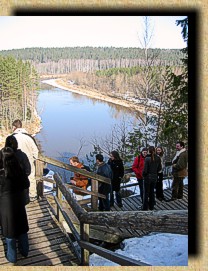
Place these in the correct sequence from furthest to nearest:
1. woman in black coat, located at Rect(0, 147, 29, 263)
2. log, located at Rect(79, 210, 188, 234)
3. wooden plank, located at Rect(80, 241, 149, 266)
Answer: woman in black coat, located at Rect(0, 147, 29, 263) → wooden plank, located at Rect(80, 241, 149, 266) → log, located at Rect(79, 210, 188, 234)

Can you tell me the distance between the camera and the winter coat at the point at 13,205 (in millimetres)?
2283

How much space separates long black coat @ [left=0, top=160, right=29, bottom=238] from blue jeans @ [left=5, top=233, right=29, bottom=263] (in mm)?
45

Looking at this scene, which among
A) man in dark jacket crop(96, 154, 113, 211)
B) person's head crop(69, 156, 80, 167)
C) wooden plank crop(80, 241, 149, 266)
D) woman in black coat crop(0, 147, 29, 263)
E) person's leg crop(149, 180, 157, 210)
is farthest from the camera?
person's leg crop(149, 180, 157, 210)

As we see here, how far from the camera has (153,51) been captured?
2.42 meters

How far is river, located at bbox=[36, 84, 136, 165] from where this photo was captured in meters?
2.37

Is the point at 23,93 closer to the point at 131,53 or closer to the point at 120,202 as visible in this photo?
the point at 131,53

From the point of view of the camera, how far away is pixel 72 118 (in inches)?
93.4

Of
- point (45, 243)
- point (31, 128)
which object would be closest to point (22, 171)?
point (31, 128)

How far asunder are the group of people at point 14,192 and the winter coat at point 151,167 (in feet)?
3.07

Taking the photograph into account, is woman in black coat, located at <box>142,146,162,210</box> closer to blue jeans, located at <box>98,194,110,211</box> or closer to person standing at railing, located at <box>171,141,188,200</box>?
person standing at railing, located at <box>171,141,188,200</box>

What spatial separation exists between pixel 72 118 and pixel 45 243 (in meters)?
0.88

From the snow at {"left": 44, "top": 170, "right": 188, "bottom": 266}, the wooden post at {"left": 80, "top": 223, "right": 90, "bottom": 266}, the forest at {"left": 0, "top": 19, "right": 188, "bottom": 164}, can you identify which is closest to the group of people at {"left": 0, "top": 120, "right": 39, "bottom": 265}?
the forest at {"left": 0, "top": 19, "right": 188, "bottom": 164}

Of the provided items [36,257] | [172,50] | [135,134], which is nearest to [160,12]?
[172,50]

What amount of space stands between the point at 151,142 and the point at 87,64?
0.70 m
